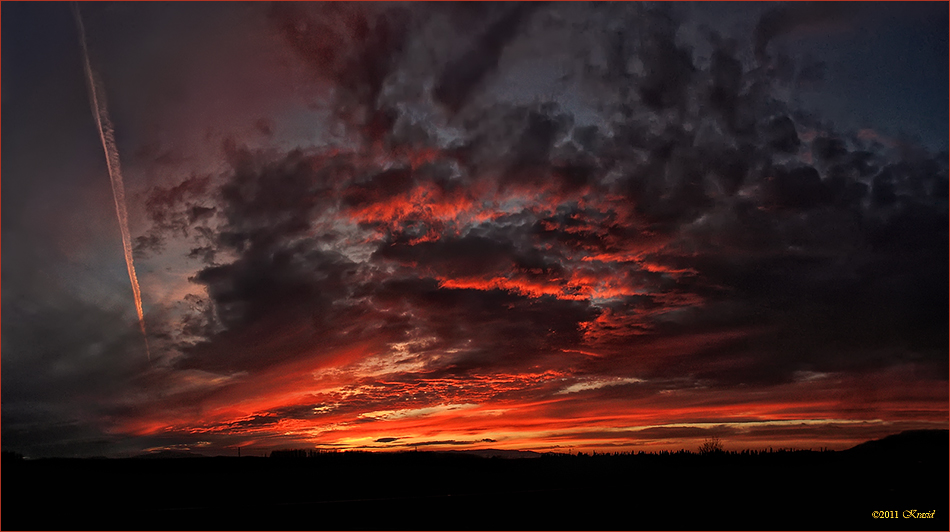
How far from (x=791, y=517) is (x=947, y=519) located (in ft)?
27.5

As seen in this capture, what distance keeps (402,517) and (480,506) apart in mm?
4976

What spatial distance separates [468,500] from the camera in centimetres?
3344

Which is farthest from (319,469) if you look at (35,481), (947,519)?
(947,519)

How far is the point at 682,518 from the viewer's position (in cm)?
2755

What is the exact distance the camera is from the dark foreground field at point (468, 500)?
26.3 metres

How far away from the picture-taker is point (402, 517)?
27578 millimetres

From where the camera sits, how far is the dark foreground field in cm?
2634

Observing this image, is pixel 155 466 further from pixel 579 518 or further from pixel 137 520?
pixel 579 518

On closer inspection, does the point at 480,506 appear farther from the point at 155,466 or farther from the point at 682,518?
the point at 155,466

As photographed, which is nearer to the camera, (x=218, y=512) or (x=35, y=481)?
(x=218, y=512)

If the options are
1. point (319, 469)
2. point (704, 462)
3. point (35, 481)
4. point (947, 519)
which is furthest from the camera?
point (704, 462)

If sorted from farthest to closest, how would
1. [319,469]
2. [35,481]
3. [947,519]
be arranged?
[319,469] < [35,481] < [947,519]

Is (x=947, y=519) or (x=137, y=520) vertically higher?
(x=137, y=520)

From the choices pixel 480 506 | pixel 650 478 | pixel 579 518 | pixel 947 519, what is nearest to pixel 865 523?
pixel 947 519
